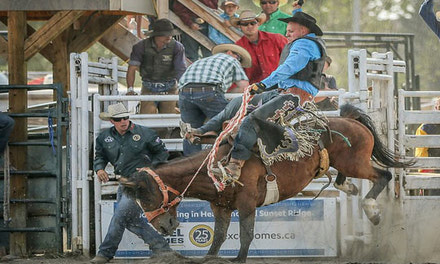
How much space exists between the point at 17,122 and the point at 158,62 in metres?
1.69

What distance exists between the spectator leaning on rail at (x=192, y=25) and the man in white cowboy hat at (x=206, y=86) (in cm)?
198

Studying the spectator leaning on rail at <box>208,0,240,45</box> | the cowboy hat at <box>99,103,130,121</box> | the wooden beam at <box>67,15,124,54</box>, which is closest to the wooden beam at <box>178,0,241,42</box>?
the spectator leaning on rail at <box>208,0,240,45</box>

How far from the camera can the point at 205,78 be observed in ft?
27.6

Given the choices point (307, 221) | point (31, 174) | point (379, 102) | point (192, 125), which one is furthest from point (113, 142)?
point (379, 102)

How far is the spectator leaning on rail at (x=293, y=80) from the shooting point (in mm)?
7492

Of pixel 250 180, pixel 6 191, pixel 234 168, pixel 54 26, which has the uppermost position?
pixel 54 26

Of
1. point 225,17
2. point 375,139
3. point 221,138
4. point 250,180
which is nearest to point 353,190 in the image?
point 375,139

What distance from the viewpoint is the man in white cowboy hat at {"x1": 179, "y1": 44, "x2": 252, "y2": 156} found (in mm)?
8430

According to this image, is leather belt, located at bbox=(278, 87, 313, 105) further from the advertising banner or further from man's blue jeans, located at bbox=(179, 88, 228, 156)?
the advertising banner

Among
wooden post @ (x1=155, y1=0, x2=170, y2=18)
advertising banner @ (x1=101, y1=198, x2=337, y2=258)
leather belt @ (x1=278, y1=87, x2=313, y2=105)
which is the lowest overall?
advertising banner @ (x1=101, y1=198, x2=337, y2=258)

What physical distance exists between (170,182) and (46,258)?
2161 millimetres

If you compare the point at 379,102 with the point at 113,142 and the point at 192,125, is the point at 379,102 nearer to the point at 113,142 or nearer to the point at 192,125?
the point at 192,125

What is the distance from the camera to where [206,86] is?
8422 millimetres

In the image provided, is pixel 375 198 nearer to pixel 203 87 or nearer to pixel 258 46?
pixel 203 87
